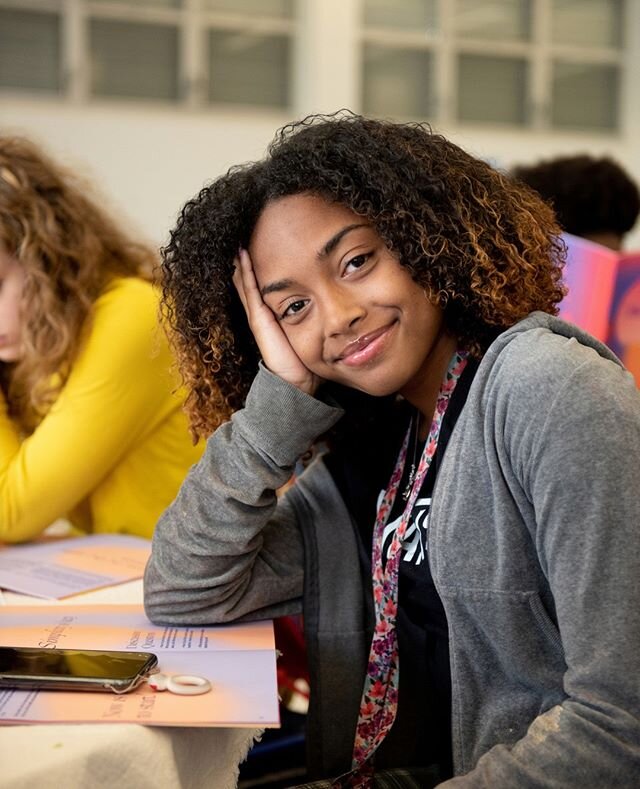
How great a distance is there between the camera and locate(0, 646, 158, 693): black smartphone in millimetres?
881

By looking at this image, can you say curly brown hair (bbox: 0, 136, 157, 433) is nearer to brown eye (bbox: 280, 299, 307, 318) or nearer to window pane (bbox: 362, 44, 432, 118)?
brown eye (bbox: 280, 299, 307, 318)

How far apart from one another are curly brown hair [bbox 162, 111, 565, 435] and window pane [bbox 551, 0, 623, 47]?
16.2 feet

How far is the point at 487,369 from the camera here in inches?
37.7

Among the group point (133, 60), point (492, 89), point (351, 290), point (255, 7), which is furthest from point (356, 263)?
point (492, 89)

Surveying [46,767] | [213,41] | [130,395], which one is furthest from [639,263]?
[213,41]

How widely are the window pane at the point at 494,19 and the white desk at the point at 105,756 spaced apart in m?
5.25

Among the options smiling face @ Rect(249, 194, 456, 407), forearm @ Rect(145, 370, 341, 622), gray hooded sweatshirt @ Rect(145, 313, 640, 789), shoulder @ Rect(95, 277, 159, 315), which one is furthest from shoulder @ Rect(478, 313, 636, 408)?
shoulder @ Rect(95, 277, 159, 315)

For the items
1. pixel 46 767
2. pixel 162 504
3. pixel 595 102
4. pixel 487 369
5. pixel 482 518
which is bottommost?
pixel 162 504

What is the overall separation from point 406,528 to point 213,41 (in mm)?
4573

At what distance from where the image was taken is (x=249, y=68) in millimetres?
5160

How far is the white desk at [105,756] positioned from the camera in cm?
75

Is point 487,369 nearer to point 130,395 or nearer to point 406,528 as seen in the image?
point 406,528

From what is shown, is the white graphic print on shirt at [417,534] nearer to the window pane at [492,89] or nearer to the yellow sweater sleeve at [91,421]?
the yellow sweater sleeve at [91,421]

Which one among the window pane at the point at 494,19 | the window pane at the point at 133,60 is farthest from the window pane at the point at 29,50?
the window pane at the point at 494,19
